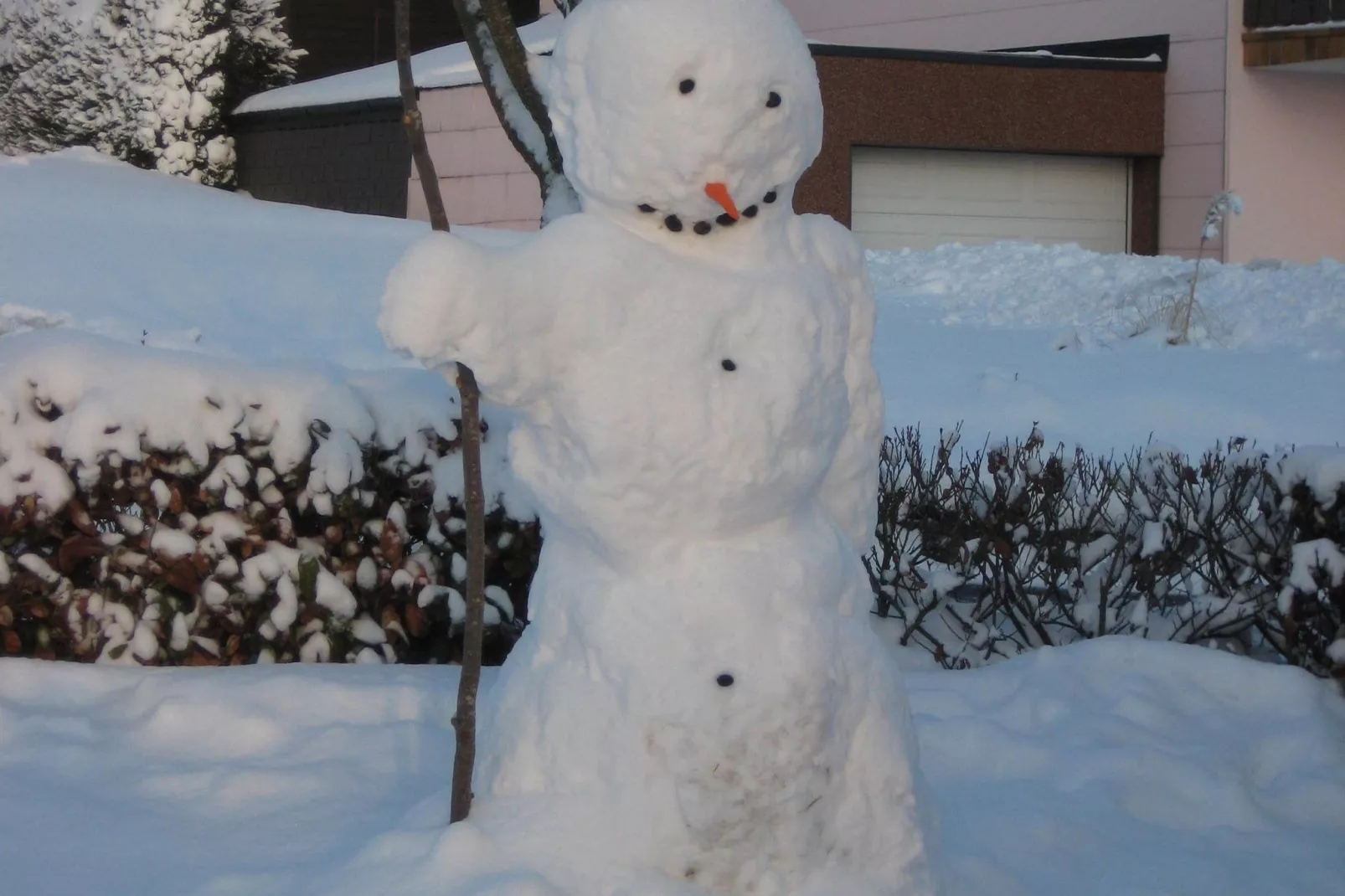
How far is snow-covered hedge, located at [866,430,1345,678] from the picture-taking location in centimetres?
468

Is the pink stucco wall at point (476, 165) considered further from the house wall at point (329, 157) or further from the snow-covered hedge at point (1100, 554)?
the snow-covered hedge at point (1100, 554)

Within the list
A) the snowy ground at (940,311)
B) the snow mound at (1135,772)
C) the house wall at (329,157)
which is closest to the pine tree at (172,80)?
the house wall at (329,157)

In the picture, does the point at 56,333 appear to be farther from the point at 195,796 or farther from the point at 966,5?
the point at 966,5

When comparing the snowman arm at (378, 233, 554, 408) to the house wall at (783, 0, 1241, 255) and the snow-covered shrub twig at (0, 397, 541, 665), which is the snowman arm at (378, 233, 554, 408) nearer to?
the snow-covered shrub twig at (0, 397, 541, 665)

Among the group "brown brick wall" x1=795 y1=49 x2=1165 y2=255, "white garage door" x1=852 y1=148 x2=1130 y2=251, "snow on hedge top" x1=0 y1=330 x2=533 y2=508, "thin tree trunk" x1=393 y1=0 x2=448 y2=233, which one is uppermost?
"brown brick wall" x1=795 y1=49 x2=1165 y2=255

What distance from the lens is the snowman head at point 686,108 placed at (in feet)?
8.13

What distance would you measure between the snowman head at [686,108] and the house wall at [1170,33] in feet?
44.2

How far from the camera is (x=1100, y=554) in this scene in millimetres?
4930

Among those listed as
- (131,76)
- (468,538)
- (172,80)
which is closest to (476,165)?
(172,80)

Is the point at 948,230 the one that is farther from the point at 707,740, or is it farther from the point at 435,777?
the point at 707,740

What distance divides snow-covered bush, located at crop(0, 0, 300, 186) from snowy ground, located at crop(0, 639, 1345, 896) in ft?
41.3

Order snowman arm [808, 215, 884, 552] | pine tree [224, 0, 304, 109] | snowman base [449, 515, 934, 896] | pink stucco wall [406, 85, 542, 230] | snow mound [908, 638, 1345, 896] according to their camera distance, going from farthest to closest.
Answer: pine tree [224, 0, 304, 109]
pink stucco wall [406, 85, 542, 230]
snow mound [908, 638, 1345, 896]
snowman arm [808, 215, 884, 552]
snowman base [449, 515, 934, 896]

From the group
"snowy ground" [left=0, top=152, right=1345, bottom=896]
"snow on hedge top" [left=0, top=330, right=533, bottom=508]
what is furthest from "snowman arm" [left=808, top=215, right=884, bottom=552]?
"snow on hedge top" [left=0, top=330, right=533, bottom=508]

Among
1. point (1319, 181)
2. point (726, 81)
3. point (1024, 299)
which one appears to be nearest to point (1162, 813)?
point (726, 81)
